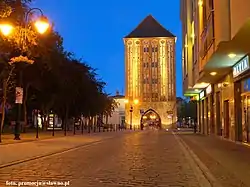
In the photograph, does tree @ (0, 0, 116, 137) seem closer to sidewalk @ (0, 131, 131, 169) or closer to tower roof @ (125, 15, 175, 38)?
sidewalk @ (0, 131, 131, 169)

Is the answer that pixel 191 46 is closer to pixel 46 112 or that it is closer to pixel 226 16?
pixel 46 112

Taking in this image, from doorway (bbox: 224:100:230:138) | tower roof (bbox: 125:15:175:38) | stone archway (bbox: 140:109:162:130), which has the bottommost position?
doorway (bbox: 224:100:230:138)

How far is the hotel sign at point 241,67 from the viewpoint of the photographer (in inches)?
1030

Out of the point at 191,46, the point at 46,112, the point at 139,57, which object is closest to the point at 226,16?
the point at 191,46

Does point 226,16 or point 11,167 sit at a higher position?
point 226,16

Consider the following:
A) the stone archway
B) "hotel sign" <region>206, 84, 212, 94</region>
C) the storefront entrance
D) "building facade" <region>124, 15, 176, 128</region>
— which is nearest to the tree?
the storefront entrance

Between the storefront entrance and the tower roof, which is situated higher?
the tower roof

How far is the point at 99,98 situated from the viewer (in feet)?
224

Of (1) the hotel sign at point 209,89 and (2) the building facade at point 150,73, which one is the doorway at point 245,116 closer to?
(1) the hotel sign at point 209,89

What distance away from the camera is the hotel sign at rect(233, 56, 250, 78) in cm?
2616

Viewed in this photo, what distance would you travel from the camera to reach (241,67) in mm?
Answer: 27859

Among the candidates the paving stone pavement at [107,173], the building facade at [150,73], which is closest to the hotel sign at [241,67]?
the paving stone pavement at [107,173]

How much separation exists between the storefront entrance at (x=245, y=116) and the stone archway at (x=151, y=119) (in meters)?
89.0

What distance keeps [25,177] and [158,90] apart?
109642mm
